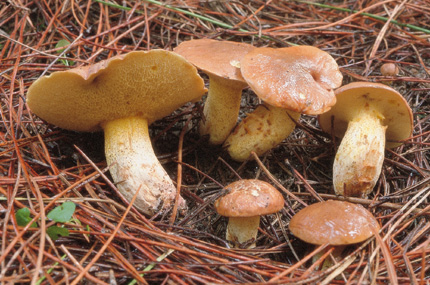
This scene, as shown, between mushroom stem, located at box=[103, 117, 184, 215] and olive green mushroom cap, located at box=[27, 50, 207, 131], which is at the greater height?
olive green mushroom cap, located at box=[27, 50, 207, 131]

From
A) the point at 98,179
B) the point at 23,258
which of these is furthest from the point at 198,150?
the point at 23,258

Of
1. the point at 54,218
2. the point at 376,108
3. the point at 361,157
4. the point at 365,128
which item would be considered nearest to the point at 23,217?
the point at 54,218

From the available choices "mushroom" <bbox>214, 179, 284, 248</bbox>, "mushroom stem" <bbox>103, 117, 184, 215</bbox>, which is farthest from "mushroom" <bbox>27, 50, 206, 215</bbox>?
"mushroom" <bbox>214, 179, 284, 248</bbox>

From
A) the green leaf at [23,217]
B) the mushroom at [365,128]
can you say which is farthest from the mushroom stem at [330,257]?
the green leaf at [23,217]

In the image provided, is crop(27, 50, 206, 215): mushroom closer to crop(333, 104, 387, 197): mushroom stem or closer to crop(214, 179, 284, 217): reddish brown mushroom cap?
crop(214, 179, 284, 217): reddish brown mushroom cap

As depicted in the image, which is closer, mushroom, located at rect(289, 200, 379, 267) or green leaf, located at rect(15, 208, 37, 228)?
green leaf, located at rect(15, 208, 37, 228)

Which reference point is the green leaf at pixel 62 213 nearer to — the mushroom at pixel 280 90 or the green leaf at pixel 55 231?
the green leaf at pixel 55 231
